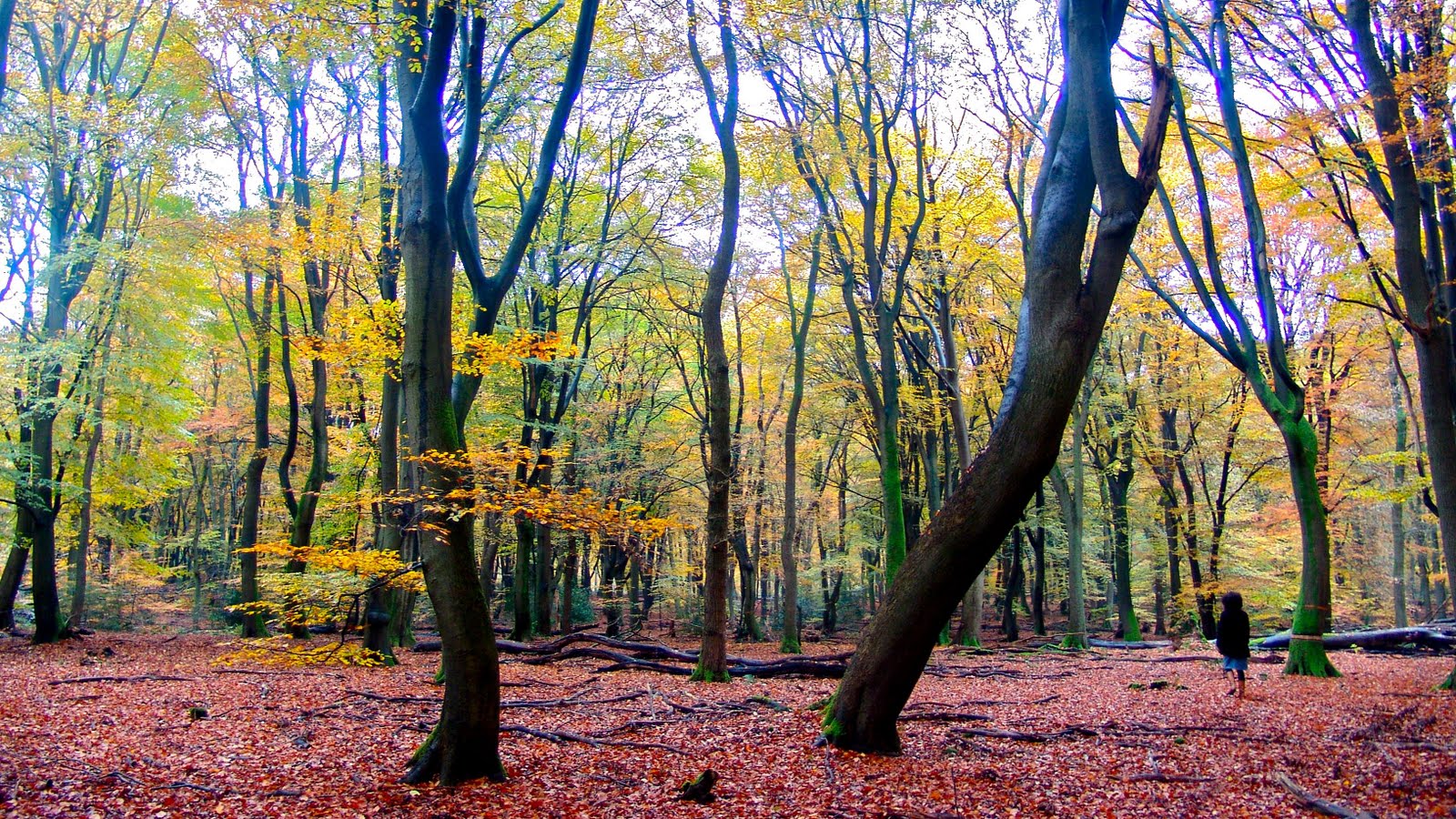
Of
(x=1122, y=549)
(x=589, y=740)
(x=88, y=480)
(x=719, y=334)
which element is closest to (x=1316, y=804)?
(x=589, y=740)

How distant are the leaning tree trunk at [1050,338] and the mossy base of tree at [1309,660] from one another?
28.4ft

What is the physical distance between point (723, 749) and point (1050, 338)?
4343 millimetres

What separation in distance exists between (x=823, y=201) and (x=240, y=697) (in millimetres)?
11839

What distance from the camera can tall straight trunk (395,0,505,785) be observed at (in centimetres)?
525

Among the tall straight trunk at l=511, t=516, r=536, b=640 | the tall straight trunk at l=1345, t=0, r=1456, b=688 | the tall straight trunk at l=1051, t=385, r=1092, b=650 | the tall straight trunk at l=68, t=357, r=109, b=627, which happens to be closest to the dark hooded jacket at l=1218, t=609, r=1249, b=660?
the tall straight trunk at l=1345, t=0, r=1456, b=688

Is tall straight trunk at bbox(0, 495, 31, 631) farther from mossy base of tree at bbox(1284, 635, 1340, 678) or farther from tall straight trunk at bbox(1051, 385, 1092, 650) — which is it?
mossy base of tree at bbox(1284, 635, 1340, 678)

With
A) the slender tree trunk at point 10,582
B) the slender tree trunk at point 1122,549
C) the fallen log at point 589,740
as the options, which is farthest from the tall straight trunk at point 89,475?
the slender tree trunk at point 1122,549

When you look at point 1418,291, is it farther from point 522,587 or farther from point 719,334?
point 522,587

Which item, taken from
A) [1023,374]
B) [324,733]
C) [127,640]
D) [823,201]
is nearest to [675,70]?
[823,201]

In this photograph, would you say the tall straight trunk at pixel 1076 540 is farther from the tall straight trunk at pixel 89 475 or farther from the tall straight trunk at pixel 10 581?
the tall straight trunk at pixel 10 581

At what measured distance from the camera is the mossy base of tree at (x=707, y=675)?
1048cm

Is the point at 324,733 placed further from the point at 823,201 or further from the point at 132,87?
the point at 132,87

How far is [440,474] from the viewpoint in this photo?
523 cm

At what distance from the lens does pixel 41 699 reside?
805 cm
